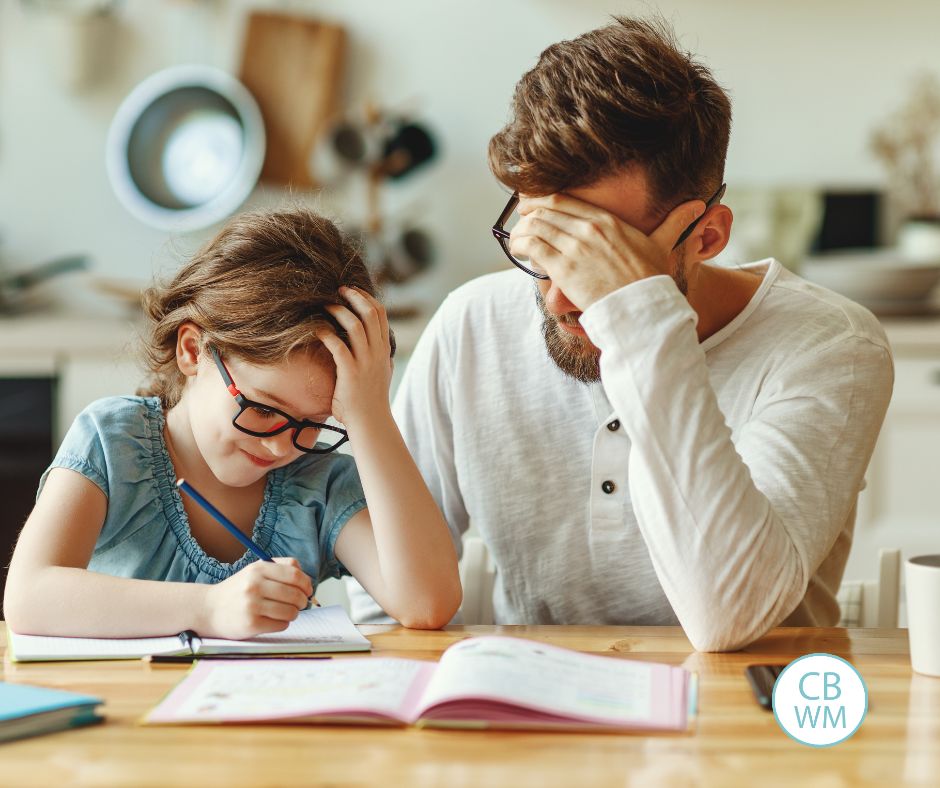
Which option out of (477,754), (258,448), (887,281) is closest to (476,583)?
(258,448)

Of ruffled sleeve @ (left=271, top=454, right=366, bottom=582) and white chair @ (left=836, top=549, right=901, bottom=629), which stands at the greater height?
ruffled sleeve @ (left=271, top=454, right=366, bottom=582)

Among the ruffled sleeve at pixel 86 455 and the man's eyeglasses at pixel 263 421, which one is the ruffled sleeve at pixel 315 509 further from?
the ruffled sleeve at pixel 86 455

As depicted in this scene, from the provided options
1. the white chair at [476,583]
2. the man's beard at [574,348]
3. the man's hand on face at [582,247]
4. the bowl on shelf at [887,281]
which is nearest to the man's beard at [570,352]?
the man's beard at [574,348]

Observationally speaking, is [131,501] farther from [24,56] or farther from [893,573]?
[24,56]

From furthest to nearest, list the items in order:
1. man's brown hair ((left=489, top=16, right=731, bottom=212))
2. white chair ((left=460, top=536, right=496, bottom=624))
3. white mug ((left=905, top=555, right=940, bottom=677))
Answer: white chair ((left=460, top=536, right=496, bottom=624)) → man's brown hair ((left=489, top=16, right=731, bottom=212)) → white mug ((left=905, top=555, right=940, bottom=677))

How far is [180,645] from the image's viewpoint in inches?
43.2

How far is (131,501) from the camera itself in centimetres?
132

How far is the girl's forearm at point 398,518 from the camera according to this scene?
1.29 meters

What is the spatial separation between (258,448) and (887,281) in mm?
2111

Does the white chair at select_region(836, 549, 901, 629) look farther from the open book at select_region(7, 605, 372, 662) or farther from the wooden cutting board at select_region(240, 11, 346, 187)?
the wooden cutting board at select_region(240, 11, 346, 187)

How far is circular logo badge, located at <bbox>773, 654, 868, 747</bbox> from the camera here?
876mm

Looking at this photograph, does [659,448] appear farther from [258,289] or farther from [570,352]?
[258,289]

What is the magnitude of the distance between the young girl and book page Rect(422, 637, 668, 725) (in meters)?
0.27

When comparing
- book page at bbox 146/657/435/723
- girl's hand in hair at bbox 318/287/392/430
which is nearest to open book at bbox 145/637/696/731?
book page at bbox 146/657/435/723
